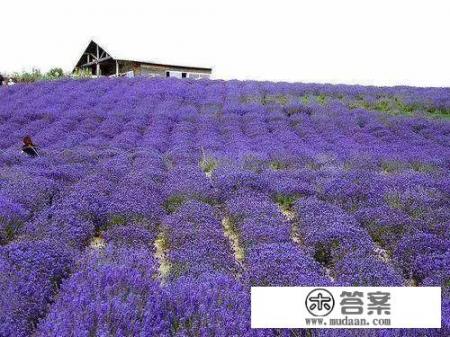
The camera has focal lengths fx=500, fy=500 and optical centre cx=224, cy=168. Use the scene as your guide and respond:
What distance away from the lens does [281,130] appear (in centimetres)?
1350

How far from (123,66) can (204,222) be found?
1311 inches

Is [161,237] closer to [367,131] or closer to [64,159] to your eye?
[64,159]

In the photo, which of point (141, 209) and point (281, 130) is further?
point (281, 130)

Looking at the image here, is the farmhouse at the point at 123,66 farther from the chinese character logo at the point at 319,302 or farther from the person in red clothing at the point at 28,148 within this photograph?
the chinese character logo at the point at 319,302

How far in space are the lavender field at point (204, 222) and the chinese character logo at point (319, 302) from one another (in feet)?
0.51

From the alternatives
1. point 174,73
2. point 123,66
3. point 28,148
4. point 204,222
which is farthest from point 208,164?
point 123,66

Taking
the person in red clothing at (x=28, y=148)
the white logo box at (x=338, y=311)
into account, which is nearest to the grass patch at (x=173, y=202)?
the white logo box at (x=338, y=311)

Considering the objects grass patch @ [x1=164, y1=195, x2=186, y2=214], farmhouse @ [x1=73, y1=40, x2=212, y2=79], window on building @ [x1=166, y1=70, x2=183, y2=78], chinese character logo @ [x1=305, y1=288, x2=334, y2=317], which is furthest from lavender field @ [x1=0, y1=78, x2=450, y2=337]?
window on building @ [x1=166, y1=70, x2=183, y2=78]

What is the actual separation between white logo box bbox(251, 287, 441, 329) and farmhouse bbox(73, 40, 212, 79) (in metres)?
32.6

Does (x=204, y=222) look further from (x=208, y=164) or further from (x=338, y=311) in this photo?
(x=208, y=164)

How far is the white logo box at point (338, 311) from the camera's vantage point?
9.75ft

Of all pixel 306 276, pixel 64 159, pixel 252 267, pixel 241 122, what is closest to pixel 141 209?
pixel 252 267

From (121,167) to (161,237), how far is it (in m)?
2.73

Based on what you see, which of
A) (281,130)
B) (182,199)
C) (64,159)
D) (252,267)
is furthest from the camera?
(281,130)
